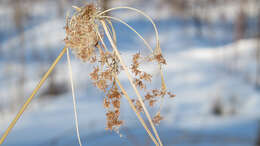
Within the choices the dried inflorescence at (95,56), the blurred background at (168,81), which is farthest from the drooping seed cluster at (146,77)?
the blurred background at (168,81)

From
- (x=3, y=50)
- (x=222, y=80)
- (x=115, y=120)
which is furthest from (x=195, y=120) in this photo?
(x=3, y=50)

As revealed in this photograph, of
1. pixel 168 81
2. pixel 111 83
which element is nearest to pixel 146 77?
pixel 111 83

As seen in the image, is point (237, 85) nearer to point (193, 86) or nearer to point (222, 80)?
point (222, 80)

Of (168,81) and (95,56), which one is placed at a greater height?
(168,81)

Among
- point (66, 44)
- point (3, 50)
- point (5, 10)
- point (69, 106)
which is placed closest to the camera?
point (66, 44)

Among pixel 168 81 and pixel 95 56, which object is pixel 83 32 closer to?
pixel 95 56

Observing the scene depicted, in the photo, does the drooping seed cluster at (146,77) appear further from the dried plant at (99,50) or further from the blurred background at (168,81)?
the blurred background at (168,81)

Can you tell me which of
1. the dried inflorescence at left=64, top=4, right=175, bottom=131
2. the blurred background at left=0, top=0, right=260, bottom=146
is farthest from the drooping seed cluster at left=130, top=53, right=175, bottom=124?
the blurred background at left=0, top=0, right=260, bottom=146

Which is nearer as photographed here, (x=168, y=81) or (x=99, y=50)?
(x=99, y=50)
